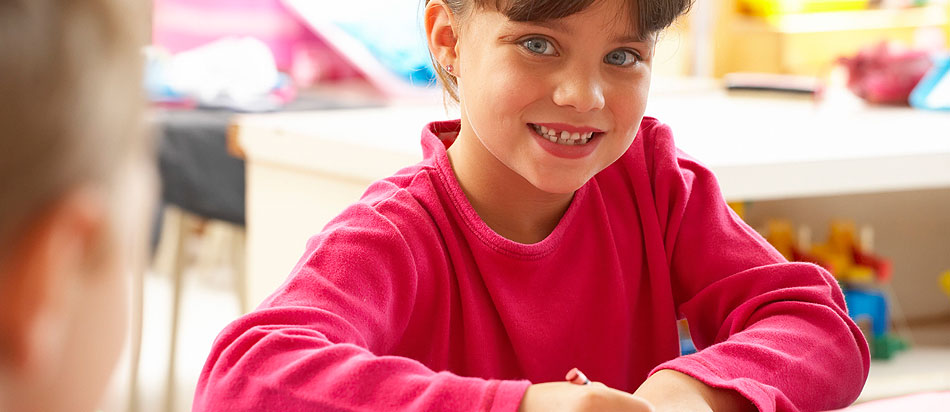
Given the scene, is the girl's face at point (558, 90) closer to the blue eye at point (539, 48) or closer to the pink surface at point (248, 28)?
the blue eye at point (539, 48)

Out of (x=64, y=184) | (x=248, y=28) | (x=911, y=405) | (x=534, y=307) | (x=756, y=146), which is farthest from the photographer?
(x=248, y=28)

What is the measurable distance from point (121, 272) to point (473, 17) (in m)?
0.49

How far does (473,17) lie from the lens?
778mm

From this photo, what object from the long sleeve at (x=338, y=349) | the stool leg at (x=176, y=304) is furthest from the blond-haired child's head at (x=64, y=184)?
the stool leg at (x=176, y=304)

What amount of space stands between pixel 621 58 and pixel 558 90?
0.06 m

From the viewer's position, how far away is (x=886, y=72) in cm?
190

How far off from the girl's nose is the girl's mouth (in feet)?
0.08

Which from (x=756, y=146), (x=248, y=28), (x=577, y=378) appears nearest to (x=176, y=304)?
(x=248, y=28)

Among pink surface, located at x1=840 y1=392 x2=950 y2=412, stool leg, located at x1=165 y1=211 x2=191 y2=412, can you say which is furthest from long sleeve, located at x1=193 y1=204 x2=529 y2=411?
stool leg, located at x1=165 y1=211 x2=191 y2=412

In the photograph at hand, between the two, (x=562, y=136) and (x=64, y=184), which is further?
(x=562, y=136)

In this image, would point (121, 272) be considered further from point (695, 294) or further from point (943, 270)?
point (943, 270)

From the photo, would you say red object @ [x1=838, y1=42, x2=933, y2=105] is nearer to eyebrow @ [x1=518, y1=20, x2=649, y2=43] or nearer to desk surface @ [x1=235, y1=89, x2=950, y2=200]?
desk surface @ [x1=235, y1=89, x2=950, y2=200]

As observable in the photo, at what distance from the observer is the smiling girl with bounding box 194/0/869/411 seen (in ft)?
2.05

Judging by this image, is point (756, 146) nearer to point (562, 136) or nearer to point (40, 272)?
point (562, 136)
